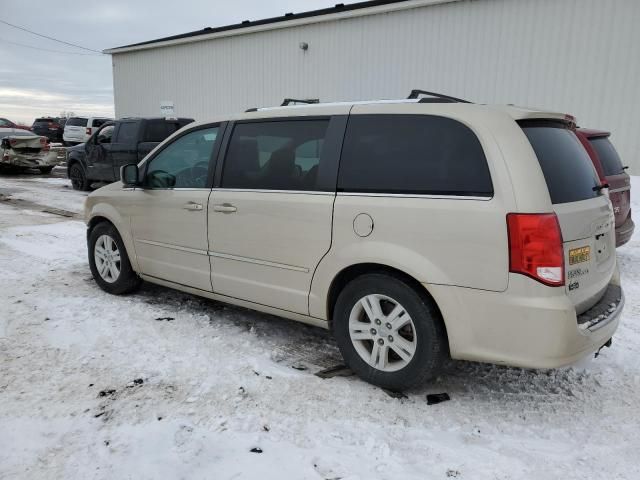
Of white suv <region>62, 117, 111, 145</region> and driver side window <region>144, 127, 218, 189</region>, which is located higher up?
white suv <region>62, 117, 111, 145</region>

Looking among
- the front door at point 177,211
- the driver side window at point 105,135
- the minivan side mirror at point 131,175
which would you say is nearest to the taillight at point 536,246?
the front door at point 177,211

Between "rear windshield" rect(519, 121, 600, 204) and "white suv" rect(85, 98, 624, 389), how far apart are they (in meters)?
0.01

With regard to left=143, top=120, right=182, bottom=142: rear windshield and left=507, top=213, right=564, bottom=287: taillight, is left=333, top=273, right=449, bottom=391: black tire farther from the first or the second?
left=143, top=120, right=182, bottom=142: rear windshield

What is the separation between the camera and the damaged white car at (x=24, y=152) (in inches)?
645

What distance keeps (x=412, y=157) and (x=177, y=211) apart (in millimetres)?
2166

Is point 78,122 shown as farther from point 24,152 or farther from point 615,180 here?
point 615,180

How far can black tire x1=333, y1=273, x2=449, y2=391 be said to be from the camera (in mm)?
3094

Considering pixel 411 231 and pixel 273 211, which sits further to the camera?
pixel 273 211

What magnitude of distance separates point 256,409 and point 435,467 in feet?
3.56

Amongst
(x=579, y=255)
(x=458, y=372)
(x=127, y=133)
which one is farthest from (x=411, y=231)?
(x=127, y=133)

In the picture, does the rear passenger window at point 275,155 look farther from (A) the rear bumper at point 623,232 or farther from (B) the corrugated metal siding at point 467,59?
(B) the corrugated metal siding at point 467,59

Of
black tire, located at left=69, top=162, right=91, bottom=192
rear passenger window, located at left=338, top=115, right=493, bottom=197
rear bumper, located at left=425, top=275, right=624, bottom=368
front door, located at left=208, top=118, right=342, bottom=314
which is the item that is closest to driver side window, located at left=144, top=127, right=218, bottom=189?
front door, located at left=208, top=118, right=342, bottom=314

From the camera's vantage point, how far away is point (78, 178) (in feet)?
45.4

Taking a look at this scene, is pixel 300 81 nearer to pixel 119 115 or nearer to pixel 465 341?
pixel 119 115
